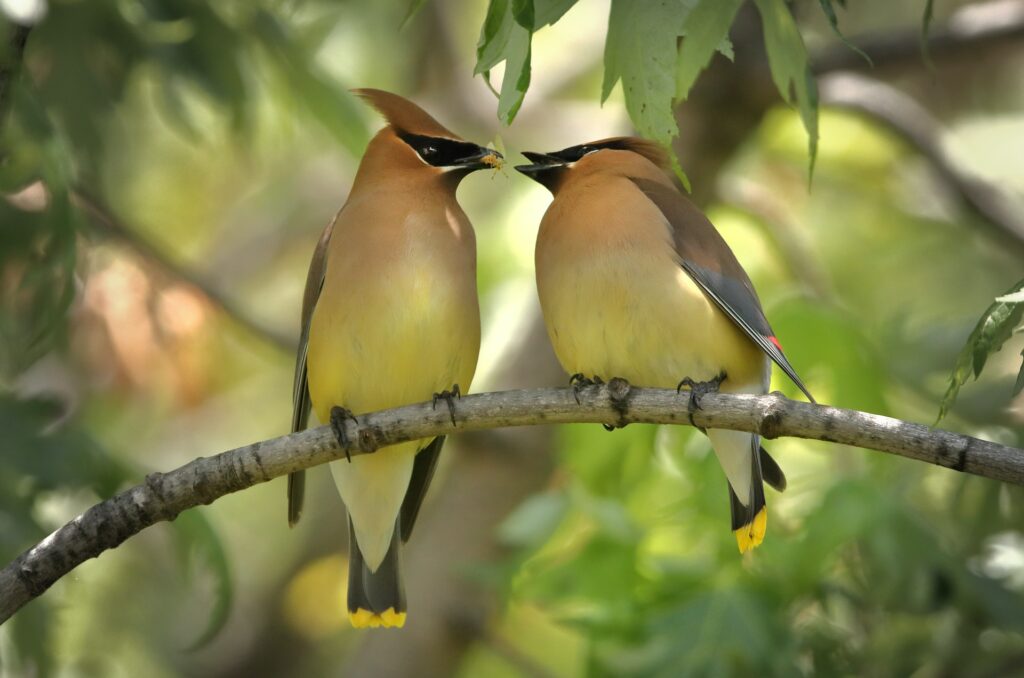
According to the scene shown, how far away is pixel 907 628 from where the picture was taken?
18.1 ft

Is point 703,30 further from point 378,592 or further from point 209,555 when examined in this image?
point 378,592

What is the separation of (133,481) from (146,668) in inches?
148

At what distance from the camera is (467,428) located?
337 cm

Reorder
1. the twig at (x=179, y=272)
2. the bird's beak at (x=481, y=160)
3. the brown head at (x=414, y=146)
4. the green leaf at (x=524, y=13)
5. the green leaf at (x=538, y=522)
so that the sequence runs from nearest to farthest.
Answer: the green leaf at (x=524, y=13) < the bird's beak at (x=481, y=160) < the brown head at (x=414, y=146) < the green leaf at (x=538, y=522) < the twig at (x=179, y=272)

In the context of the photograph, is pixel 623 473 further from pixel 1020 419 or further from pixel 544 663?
pixel 544 663

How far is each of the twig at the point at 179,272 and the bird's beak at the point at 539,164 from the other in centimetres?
202

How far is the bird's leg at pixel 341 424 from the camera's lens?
3.47 meters

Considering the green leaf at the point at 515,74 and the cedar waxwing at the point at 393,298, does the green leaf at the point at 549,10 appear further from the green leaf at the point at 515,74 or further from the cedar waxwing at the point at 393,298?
the cedar waxwing at the point at 393,298

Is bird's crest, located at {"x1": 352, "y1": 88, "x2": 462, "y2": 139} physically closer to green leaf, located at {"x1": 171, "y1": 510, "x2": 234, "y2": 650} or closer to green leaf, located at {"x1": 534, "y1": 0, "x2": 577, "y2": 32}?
green leaf, located at {"x1": 171, "y1": 510, "x2": 234, "y2": 650}

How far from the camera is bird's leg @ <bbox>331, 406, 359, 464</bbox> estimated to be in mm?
3473

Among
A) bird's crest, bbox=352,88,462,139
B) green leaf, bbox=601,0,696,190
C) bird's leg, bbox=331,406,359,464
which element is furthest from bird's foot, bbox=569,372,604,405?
green leaf, bbox=601,0,696,190

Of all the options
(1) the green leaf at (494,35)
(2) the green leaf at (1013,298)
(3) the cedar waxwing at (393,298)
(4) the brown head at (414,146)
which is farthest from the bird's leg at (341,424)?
(2) the green leaf at (1013,298)

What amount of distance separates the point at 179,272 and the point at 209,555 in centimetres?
226

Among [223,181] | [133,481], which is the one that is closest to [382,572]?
[133,481]
